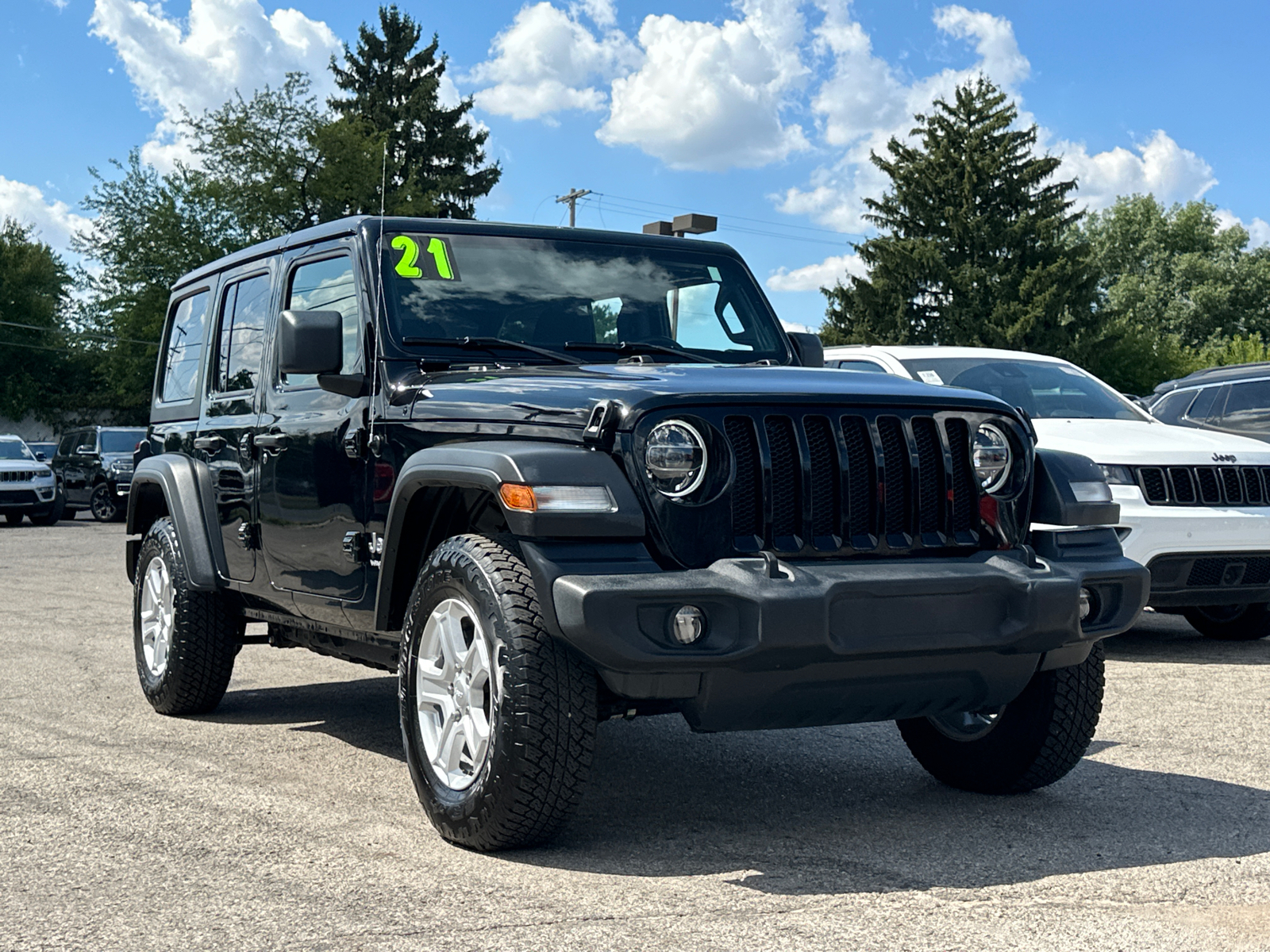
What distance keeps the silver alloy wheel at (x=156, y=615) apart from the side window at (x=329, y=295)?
1470mm

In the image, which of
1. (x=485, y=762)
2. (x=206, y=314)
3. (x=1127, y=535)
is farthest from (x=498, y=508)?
(x=1127, y=535)

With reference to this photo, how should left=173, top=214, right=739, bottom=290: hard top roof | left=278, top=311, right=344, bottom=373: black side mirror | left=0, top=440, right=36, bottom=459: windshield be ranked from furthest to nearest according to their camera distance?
left=0, top=440, right=36, bottom=459: windshield, left=173, top=214, right=739, bottom=290: hard top roof, left=278, top=311, right=344, bottom=373: black side mirror

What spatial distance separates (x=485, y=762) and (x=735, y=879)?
29.8 inches

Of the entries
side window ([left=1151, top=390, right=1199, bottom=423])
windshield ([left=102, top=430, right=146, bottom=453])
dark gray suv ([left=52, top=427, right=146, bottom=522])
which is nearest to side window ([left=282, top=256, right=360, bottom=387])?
side window ([left=1151, top=390, right=1199, bottom=423])

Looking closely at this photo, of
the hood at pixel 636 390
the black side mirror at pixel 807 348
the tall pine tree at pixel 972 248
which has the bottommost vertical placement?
the hood at pixel 636 390

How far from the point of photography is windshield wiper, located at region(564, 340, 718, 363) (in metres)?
5.30

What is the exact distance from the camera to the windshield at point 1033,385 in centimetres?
939

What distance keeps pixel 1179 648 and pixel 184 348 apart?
20.0 ft

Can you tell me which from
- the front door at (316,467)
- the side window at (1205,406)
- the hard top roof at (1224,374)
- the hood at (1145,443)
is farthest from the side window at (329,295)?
the hard top roof at (1224,374)

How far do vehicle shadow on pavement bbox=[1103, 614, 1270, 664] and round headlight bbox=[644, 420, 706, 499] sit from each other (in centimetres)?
514

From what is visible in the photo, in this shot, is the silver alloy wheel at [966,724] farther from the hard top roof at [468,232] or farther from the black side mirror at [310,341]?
the black side mirror at [310,341]

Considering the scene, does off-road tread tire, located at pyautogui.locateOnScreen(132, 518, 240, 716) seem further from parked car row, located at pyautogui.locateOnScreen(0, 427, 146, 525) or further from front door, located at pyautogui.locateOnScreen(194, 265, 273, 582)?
parked car row, located at pyautogui.locateOnScreen(0, 427, 146, 525)

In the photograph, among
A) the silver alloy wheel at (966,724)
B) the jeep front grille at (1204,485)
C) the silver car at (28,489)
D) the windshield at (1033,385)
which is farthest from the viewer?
the silver car at (28,489)

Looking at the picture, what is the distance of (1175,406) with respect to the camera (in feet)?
39.1
